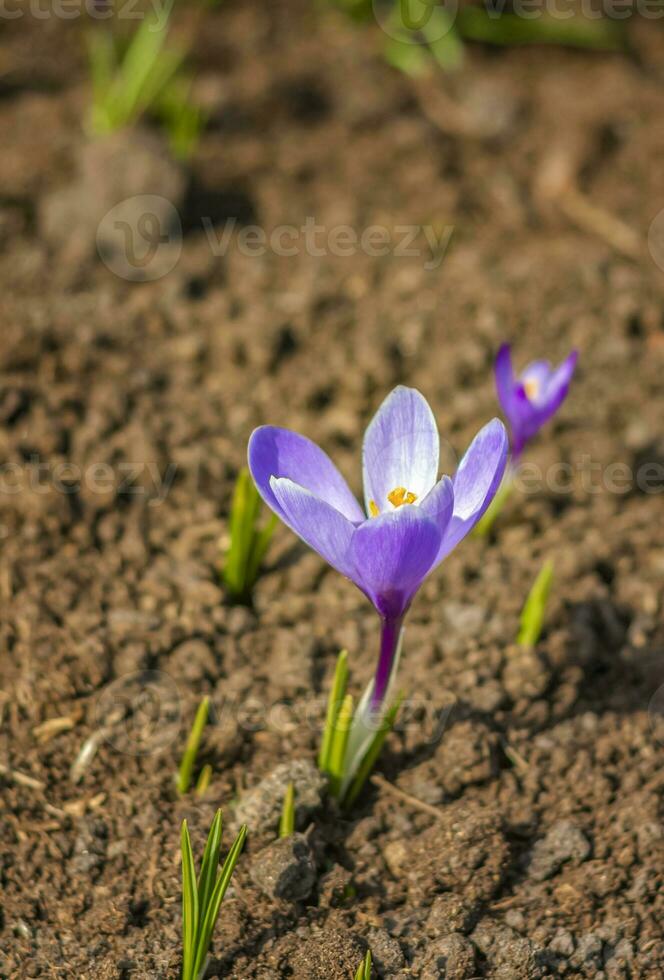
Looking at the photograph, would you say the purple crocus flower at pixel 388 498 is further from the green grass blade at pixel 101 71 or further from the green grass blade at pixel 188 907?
the green grass blade at pixel 101 71

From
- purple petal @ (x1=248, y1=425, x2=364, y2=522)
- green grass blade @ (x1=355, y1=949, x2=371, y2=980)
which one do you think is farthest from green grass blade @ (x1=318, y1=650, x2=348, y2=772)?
green grass blade @ (x1=355, y1=949, x2=371, y2=980)

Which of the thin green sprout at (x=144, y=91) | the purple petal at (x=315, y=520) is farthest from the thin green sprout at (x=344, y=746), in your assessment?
the thin green sprout at (x=144, y=91)

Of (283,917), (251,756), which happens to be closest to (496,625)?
(251,756)

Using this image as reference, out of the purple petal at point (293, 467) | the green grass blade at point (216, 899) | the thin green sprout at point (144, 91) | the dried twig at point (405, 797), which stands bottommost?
the dried twig at point (405, 797)

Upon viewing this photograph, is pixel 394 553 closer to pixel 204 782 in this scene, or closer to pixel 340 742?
pixel 340 742

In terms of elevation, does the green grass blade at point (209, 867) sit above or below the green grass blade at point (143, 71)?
below

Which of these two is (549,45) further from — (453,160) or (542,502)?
(542,502)
